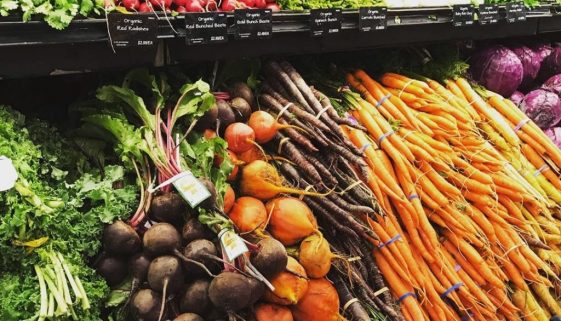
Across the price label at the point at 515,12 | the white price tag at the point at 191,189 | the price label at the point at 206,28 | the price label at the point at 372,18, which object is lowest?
the white price tag at the point at 191,189

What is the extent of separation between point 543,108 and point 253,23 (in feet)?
7.33

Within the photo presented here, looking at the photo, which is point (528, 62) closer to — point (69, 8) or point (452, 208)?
point (452, 208)

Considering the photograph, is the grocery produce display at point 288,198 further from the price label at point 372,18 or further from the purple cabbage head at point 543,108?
the price label at point 372,18

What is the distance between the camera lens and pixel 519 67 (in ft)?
11.2

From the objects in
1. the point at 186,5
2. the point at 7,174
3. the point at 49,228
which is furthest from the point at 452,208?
the point at 7,174

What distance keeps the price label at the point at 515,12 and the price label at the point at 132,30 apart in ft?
7.14

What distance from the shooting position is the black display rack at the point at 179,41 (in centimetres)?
156

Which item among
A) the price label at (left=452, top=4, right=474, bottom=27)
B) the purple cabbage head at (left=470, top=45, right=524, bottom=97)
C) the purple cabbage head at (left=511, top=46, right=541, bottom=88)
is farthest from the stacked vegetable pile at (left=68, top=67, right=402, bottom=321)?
the purple cabbage head at (left=511, top=46, right=541, bottom=88)

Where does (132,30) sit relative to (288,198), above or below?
above

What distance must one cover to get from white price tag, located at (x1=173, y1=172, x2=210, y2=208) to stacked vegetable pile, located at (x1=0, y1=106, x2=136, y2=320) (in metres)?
0.18

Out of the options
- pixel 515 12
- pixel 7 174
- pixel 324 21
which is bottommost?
pixel 7 174

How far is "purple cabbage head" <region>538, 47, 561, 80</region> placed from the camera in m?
3.89

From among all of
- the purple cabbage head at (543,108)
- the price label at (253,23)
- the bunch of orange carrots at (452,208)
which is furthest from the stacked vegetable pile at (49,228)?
the purple cabbage head at (543,108)

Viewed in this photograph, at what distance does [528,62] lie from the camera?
3.66 m
